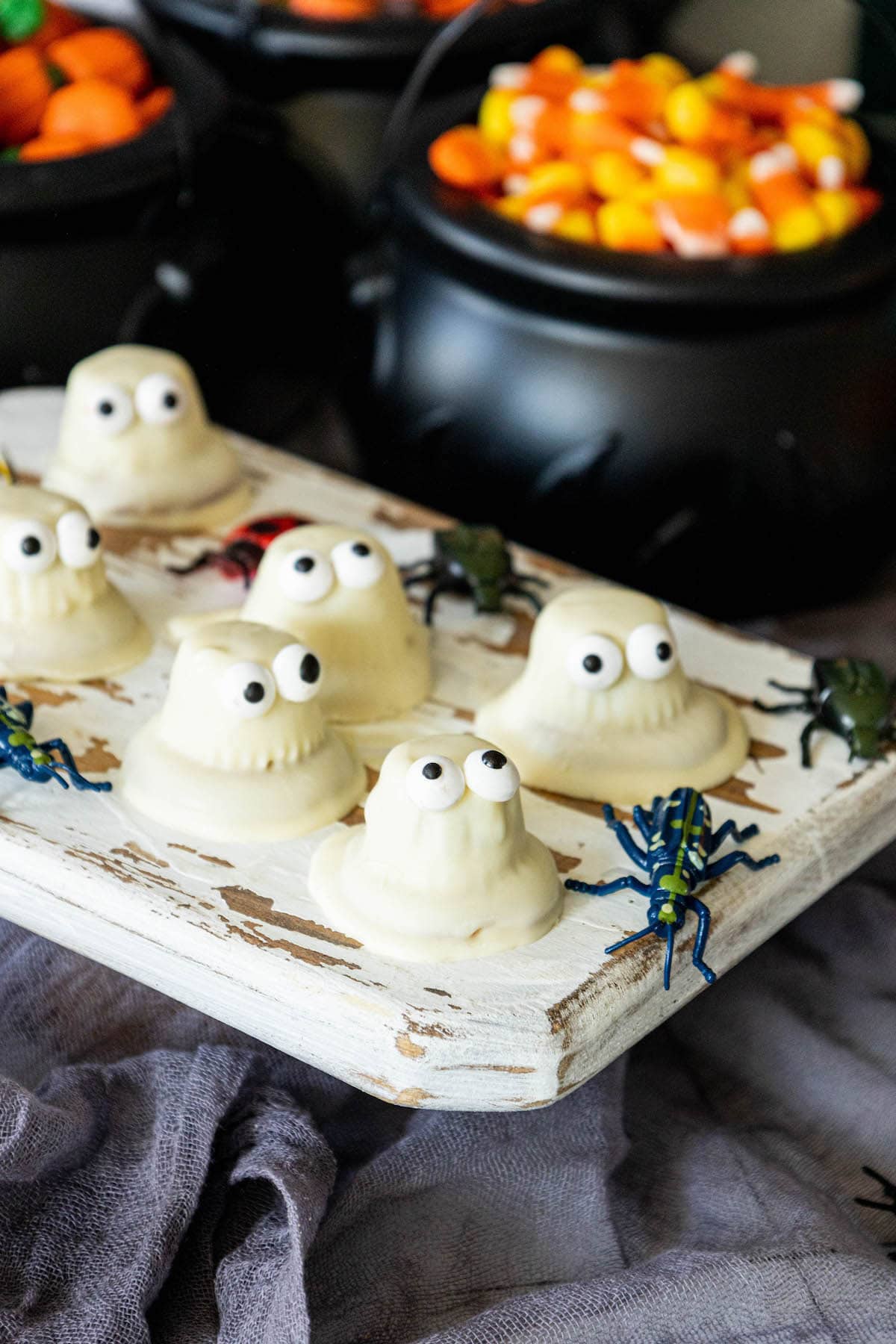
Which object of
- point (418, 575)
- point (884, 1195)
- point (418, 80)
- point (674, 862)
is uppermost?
point (418, 80)

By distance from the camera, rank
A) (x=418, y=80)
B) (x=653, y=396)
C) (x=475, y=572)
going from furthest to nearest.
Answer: (x=418, y=80) → (x=653, y=396) → (x=475, y=572)

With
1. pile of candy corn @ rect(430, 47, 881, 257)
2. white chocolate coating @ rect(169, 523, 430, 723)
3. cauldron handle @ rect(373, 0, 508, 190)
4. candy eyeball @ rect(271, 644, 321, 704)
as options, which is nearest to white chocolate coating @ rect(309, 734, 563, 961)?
candy eyeball @ rect(271, 644, 321, 704)

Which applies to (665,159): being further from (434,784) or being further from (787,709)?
(434,784)

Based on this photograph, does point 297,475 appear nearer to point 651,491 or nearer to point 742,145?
point 651,491

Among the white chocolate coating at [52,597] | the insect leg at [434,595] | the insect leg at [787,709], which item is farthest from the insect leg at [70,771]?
the insect leg at [787,709]

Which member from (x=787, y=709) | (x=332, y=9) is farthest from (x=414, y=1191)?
(x=332, y=9)
